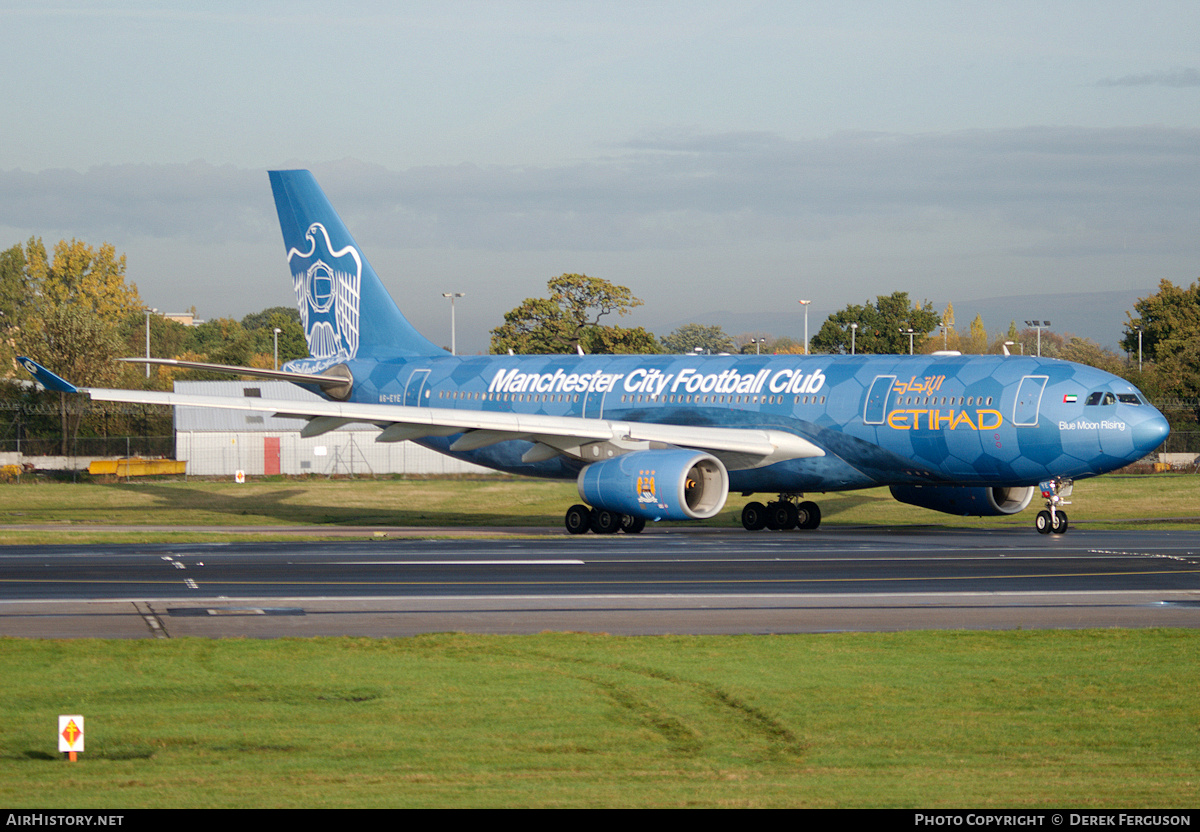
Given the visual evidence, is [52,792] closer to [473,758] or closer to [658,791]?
[473,758]

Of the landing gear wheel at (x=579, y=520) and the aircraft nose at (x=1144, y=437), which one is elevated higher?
the aircraft nose at (x=1144, y=437)

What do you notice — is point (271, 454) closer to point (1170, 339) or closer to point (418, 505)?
point (418, 505)

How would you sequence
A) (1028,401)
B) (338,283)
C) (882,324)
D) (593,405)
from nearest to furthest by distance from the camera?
(1028,401), (593,405), (338,283), (882,324)

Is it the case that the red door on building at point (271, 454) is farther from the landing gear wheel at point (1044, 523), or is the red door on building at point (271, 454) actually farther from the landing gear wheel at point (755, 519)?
the landing gear wheel at point (1044, 523)

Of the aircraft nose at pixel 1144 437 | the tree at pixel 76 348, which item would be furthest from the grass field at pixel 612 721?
the tree at pixel 76 348

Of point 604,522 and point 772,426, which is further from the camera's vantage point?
point 772,426

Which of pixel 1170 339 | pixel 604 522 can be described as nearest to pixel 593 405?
pixel 604 522

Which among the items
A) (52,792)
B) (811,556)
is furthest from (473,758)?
(811,556)

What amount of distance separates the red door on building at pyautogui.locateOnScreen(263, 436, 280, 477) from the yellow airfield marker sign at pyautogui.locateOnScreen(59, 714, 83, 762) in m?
63.2

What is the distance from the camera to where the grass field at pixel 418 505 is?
44.6 m

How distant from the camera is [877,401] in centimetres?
3516

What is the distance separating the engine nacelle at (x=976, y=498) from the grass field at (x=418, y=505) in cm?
282

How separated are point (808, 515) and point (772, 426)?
12.4ft

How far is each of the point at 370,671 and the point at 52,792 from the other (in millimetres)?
5246
